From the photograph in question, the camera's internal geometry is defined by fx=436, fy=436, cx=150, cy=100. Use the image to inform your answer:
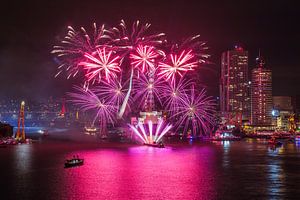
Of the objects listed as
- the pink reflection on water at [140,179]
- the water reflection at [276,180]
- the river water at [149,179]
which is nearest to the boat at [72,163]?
the pink reflection on water at [140,179]

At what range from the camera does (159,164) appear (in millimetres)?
50344

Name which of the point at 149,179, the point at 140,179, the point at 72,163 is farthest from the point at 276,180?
the point at 72,163

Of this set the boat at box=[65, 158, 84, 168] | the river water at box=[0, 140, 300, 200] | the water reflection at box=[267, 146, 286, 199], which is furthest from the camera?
the boat at box=[65, 158, 84, 168]

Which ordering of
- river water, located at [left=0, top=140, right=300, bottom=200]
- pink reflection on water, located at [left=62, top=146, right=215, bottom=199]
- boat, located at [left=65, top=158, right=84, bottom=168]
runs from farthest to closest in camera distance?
boat, located at [left=65, top=158, right=84, bottom=168]
river water, located at [left=0, top=140, right=300, bottom=200]
pink reflection on water, located at [left=62, top=146, right=215, bottom=199]

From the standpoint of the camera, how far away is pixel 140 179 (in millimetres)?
39438

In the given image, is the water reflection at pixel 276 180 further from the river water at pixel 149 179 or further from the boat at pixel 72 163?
the boat at pixel 72 163

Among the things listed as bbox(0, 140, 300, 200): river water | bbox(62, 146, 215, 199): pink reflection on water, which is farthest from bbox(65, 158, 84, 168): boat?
bbox(0, 140, 300, 200): river water

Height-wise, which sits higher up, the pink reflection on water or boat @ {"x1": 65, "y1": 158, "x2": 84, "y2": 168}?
boat @ {"x1": 65, "y1": 158, "x2": 84, "y2": 168}

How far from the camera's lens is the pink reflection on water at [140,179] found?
32812mm

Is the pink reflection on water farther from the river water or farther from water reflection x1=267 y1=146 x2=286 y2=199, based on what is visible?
water reflection x1=267 y1=146 x2=286 y2=199

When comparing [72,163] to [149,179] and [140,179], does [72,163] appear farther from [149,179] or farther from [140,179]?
[149,179]

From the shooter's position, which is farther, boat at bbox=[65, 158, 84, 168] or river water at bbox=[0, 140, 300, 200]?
boat at bbox=[65, 158, 84, 168]

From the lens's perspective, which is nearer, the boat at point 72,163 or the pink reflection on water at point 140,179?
the pink reflection on water at point 140,179

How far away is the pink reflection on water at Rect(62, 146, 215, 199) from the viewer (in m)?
32.8
